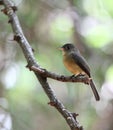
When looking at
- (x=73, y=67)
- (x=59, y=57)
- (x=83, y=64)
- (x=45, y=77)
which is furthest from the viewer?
(x=59, y=57)

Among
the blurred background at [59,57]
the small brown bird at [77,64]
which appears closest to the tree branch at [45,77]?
the small brown bird at [77,64]

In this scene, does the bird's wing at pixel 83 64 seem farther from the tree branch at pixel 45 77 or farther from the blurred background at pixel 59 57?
the blurred background at pixel 59 57

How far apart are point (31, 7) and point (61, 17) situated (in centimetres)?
78

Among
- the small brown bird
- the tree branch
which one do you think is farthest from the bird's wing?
the tree branch

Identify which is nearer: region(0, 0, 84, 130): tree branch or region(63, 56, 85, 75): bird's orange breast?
region(0, 0, 84, 130): tree branch

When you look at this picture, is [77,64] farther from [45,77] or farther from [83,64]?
[45,77]

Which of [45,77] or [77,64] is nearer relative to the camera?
[45,77]

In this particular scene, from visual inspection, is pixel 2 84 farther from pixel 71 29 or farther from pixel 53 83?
pixel 71 29

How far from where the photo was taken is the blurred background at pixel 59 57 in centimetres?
311

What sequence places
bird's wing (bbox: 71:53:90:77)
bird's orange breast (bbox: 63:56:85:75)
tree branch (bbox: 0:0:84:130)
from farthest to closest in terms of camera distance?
1. bird's orange breast (bbox: 63:56:85:75)
2. bird's wing (bbox: 71:53:90:77)
3. tree branch (bbox: 0:0:84:130)

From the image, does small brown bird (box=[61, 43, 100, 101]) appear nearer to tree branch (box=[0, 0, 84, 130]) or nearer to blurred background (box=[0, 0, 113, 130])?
tree branch (box=[0, 0, 84, 130])

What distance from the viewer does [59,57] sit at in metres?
3.51

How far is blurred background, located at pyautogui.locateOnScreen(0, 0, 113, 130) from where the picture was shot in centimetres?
311

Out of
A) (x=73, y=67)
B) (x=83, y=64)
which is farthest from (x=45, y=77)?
(x=73, y=67)
